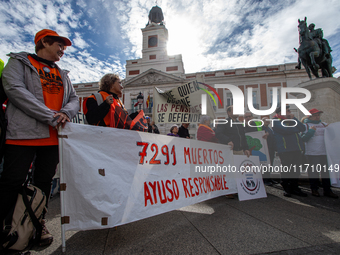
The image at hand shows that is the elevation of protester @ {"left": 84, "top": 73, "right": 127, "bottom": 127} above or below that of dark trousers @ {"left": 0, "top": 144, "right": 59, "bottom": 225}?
above

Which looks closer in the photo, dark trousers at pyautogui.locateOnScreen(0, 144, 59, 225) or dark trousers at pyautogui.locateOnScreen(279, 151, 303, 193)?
dark trousers at pyautogui.locateOnScreen(0, 144, 59, 225)

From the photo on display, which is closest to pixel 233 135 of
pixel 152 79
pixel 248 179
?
pixel 248 179

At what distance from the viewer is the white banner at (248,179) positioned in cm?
329

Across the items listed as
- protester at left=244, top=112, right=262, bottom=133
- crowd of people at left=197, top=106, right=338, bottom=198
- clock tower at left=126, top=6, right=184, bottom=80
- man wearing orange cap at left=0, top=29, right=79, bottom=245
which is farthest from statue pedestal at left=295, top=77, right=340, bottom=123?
clock tower at left=126, top=6, right=184, bottom=80

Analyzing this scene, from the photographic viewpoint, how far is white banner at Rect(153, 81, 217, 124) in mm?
Result: 4449

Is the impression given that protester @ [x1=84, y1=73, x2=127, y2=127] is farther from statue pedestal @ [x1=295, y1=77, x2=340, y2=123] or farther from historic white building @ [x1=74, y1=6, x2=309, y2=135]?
historic white building @ [x1=74, y1=6, x2=309, y2=135]

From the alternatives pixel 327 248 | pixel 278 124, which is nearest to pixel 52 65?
pixel 327 248

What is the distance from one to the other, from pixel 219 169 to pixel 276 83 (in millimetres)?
28461

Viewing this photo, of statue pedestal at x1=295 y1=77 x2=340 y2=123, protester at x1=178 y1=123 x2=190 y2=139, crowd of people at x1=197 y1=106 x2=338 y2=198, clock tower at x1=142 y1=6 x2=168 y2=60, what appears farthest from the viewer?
clock tower at x1=142 y1=6 x2=168 y2=60

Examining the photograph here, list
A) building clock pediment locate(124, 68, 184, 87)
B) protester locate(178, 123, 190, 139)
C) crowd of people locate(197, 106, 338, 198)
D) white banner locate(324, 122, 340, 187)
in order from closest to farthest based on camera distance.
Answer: white banner locate(324, 122, 340, 187), crowd of people locate(197, 106, 338, 198), protester locate(178, 123, 190, 139), building clock pediment locate(124, 68, 184, 87)

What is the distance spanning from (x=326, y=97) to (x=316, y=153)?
4.23 metres

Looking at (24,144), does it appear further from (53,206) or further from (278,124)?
(278,124)

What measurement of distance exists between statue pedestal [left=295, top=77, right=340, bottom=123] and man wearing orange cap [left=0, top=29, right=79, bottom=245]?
783cm

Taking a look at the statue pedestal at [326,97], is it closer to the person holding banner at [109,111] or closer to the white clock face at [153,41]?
the person holding banner at [109,111]
